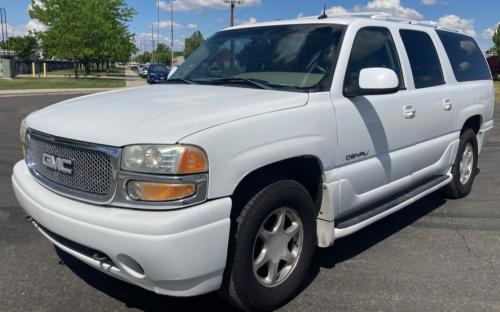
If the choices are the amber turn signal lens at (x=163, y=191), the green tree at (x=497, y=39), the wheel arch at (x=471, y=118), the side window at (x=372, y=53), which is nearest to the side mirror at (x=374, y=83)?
the side window at (x=372, y=53)

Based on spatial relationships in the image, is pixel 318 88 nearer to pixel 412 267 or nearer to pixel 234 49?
pixel 234 49

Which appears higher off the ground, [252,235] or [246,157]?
[246,157]

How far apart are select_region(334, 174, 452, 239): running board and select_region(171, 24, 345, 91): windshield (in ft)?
3.34

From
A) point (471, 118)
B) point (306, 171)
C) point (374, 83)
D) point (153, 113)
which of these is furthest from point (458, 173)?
point (153, 113)

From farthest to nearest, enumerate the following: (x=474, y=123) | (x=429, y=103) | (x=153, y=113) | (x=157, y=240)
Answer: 1. (x=474, y=123)
2. (x=429, y=103)
3. (x=153, y=113)
4. (x=157, y=240)

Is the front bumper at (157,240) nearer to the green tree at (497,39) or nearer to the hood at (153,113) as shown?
the hood at (153,113)

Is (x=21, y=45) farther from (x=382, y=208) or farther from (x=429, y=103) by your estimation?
(x=382, y=208)

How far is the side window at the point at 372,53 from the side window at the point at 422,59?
0.78 feet

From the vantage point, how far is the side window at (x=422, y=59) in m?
4.25

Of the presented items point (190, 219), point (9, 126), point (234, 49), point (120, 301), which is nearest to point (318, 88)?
point (234, 49)

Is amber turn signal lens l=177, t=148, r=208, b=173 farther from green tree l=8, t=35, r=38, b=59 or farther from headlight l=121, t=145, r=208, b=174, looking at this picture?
green tree l=8, t=35, r=38, b=59

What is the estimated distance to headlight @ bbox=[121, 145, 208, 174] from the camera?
2.42 meters

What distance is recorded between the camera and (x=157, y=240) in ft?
7.64

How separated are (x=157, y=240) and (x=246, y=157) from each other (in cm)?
68
